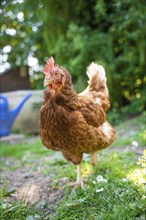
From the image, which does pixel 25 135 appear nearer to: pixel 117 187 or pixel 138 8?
pixel 138 8

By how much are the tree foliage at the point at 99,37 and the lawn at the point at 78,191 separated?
355 cm

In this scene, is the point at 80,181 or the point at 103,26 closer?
the point at 80,181

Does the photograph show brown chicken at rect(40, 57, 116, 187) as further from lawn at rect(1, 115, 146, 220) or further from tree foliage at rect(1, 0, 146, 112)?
tree foliage at rect(1, 0, 146, 112)

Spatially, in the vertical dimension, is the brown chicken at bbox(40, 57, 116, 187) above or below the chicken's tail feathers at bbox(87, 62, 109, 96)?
below

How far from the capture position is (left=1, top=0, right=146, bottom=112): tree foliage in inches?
287

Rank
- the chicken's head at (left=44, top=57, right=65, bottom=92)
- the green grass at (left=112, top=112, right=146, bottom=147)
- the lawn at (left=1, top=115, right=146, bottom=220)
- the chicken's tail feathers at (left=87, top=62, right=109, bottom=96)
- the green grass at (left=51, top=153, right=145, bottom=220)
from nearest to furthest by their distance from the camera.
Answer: the green grass at (left=51, top=153, right=145, bottom=220), the lawn at (left=1, top=115, right=146, bottom=220), the chicken's head at (left=44, top=57, right=65, bottom=92), the chicken's tail feathers at (left=87, top=62, right=109, bottom=96), the green grass at (left=112, top=112, right=146, bottom=147)

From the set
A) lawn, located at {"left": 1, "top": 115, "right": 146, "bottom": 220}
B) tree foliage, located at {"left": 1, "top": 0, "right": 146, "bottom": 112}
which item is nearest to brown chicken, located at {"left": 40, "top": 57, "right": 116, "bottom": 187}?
lawn, located at {"left": 1, "top": 115, "right": 146, "bottom": 220}

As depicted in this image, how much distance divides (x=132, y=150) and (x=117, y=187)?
1.87m

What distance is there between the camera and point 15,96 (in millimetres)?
7855

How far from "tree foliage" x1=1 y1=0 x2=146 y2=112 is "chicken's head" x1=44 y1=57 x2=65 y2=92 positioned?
13.2 feet

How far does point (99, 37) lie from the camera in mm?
7855

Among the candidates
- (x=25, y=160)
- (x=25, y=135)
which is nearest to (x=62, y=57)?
(x=25, y=135)

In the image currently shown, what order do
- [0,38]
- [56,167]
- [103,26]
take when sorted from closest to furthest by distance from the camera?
[56,167], [0,38], [103,26]

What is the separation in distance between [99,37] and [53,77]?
5.31 meters
